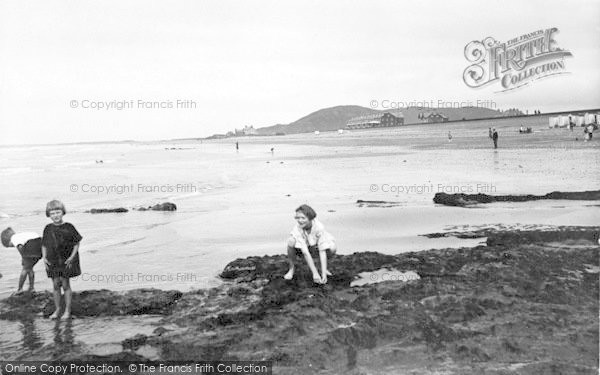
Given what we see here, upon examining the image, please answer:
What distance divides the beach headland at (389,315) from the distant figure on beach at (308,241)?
0.69 feet

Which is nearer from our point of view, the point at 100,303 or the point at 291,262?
the point at 100,303

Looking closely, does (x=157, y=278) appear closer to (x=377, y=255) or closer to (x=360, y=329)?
(x=377, y=255)

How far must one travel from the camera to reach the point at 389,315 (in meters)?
5.32

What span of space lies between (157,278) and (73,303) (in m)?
1.53

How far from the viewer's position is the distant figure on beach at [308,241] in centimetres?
672

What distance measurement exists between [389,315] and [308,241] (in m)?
1.88

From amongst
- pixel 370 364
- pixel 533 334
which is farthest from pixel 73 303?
pixel 533 334

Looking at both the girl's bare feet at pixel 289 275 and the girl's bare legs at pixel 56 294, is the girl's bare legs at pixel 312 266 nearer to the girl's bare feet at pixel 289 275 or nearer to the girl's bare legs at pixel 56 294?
the girl's bare feet at pixel 289 275

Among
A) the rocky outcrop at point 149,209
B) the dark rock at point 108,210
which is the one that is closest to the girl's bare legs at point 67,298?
Result: the rocky outcrop at point 149,209

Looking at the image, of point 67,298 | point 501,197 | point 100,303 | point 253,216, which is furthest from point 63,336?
point 501,197

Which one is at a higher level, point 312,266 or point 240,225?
point 312,266

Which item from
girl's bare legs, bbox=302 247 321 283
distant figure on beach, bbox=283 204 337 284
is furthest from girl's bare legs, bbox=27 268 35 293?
girl's bare legs, bbox=302 247 321 283

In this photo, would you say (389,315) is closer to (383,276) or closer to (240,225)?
(383,276)

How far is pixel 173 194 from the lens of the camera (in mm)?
19422
